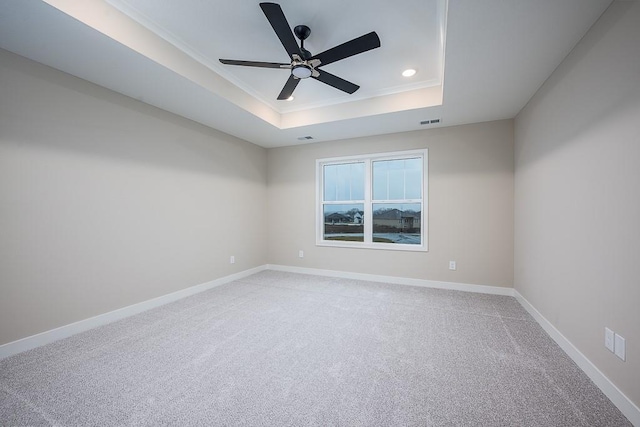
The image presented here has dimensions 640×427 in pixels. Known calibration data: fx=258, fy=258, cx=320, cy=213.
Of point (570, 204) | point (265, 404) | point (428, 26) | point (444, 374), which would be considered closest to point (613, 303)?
point (570, 204)

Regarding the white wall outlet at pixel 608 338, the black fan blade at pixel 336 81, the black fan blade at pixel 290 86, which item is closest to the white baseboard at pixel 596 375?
the white wall outlet at pixel 608 338

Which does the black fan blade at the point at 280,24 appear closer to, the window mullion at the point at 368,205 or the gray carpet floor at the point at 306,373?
the gray carpet floor at the point at 306,373

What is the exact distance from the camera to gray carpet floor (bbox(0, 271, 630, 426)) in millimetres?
1452

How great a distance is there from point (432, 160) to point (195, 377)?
12.7 ft

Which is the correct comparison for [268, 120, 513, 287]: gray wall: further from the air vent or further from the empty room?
the air vent

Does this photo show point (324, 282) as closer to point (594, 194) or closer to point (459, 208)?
point (459, 208)

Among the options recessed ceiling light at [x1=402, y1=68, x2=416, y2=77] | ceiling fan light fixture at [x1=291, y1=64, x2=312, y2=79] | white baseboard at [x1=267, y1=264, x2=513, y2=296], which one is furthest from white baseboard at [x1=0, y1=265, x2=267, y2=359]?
recessed ceiling light at [x1=402, y1=68, x2=416, y2=77]

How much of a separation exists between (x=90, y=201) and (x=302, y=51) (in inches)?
97.4

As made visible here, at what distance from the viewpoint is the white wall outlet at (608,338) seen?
1584 mm

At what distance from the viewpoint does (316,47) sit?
248 cm

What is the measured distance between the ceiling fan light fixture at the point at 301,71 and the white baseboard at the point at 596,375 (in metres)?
3.03

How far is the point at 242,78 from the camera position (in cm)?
304

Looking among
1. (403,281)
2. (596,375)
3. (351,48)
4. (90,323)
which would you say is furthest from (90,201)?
(596,375)

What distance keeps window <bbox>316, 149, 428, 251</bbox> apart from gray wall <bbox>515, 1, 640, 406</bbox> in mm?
1584
